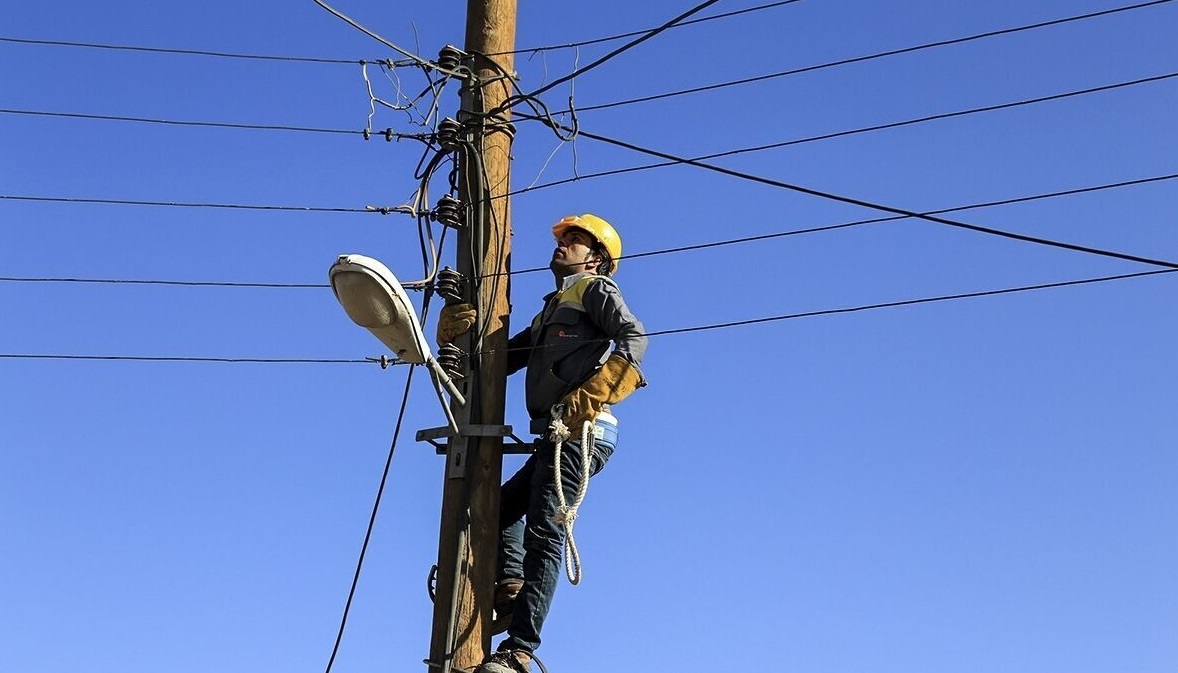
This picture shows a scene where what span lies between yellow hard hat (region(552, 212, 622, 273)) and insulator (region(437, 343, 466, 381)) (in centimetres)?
82

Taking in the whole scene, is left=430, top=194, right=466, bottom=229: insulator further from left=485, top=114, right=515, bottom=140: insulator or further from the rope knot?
the rope knot

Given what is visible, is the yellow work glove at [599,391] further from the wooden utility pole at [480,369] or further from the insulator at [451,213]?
the insulator at [451,213]

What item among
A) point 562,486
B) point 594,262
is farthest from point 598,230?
point 562,486

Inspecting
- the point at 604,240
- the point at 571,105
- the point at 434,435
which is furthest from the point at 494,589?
the point at 571,105

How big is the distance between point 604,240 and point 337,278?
1366mm

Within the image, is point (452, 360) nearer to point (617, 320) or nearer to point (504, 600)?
point (617, 320)

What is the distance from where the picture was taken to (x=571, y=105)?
7.76 metres

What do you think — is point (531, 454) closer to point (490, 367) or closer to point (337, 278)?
point (490, 367)

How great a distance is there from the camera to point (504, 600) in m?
6.86

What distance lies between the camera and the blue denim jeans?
21.7 feet

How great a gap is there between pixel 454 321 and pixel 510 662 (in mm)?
1592

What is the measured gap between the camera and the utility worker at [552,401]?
21.8 ft

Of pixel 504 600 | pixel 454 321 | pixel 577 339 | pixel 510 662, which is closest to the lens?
pixel 510 662

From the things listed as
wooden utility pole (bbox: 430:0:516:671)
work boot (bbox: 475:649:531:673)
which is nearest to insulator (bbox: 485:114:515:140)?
wooden utility pole (bbox: 430:0:516:671)
